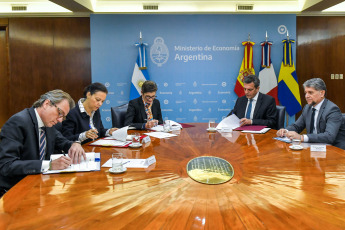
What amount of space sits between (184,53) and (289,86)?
2357mm

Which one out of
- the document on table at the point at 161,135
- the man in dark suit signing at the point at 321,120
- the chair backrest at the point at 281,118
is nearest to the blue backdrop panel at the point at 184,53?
the chair backrest at the point at 281,118

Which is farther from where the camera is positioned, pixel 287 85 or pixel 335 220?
pixel 287 85

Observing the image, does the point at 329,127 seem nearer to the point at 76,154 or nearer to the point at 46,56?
the point at 76,154

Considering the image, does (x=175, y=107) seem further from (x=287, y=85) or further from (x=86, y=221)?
(x=86, y=221)

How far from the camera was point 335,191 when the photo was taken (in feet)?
4.61

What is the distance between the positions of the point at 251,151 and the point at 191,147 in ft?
1.67

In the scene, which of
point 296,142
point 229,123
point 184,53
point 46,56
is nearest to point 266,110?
point 229,123

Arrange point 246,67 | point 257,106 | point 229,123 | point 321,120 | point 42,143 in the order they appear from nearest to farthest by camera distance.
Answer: point 42,143 < point 321,120 < point 229,123 < point 257,106 < point 246,67

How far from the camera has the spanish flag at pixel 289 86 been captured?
18.8 feet

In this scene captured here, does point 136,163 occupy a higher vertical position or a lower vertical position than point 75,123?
lower

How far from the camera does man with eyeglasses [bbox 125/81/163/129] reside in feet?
11.7

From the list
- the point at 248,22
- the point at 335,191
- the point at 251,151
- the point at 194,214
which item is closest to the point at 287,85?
the point at 248,22

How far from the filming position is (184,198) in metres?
1.34

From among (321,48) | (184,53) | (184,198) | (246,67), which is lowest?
(184,198)
